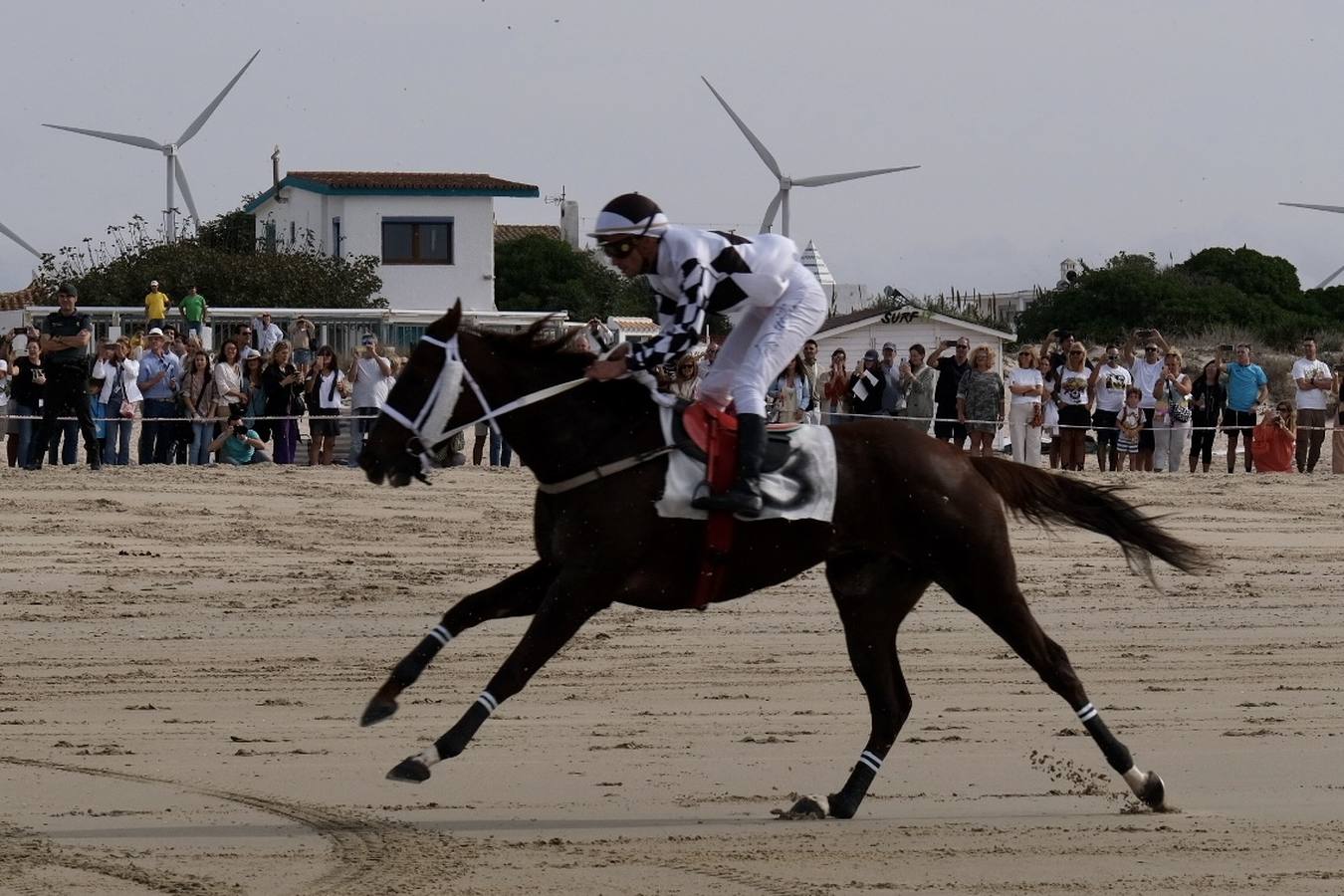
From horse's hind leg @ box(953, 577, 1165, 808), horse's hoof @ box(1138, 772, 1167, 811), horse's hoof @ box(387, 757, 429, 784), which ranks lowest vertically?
horse's hoof @ box(1138, 772, 1167, 811)

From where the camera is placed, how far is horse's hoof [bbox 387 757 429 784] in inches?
279

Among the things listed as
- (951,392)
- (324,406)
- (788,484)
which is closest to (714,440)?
(788,484)

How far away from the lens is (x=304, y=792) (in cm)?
771

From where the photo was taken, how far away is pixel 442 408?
7.68m

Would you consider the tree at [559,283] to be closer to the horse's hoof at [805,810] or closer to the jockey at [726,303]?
the jockey at [726,303]

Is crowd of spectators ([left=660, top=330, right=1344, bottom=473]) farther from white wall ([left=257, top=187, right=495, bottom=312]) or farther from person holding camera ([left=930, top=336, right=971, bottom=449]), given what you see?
white wall ([left=257, top=187, right=495, bottom=312])

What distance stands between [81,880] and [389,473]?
2.14 meters

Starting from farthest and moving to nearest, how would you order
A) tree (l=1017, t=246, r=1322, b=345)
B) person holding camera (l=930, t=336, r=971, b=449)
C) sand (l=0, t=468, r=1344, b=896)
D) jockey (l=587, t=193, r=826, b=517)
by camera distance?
tree (l=1017, t=246, r=1322, b=345), person holding camera (l=930, t=336, r=971, b=449), jockey (l=587, t=193, r=826, b=517), sand (l=0, t=468, r=1344, b=896)

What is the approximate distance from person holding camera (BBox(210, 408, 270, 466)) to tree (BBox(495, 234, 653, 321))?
35964 mm

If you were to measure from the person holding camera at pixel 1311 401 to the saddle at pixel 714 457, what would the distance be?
17.1 metres

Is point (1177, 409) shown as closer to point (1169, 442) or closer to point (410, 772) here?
point (1169, 442)

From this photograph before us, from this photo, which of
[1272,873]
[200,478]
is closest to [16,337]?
[200,478]

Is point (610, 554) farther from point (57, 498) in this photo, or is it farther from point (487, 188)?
point (487, 188)

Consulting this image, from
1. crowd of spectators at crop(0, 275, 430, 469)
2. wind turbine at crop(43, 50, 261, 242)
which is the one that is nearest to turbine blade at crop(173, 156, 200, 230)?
wind turbine at crop(43, 50, 261, 242)
